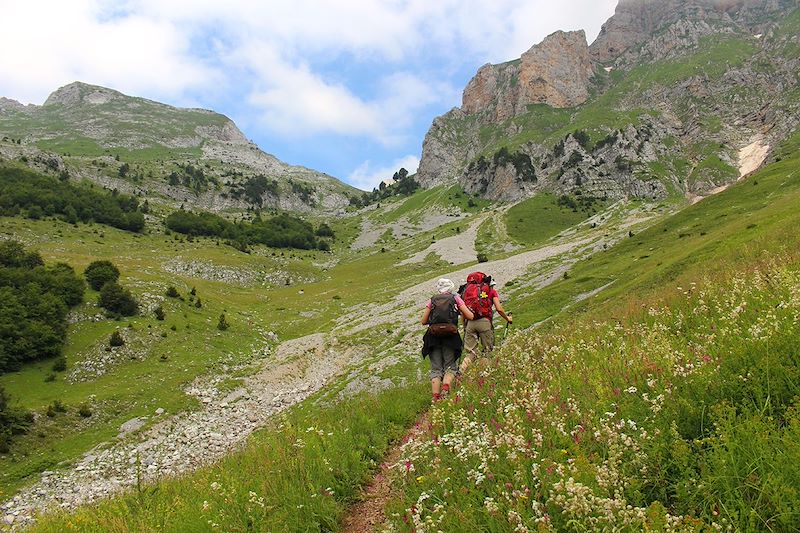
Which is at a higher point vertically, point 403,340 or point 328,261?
point 328,261

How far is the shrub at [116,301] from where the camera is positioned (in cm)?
4106

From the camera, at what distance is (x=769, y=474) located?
3.40 m

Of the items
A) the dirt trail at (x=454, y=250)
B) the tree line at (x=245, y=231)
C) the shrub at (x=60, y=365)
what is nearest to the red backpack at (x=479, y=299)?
the shrub at (x=60, y=365)

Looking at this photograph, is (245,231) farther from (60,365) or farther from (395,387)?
(395,387)

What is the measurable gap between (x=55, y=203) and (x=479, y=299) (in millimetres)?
114397

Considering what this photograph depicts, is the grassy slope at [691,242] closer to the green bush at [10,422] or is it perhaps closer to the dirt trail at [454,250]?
the green bush at [10,422]

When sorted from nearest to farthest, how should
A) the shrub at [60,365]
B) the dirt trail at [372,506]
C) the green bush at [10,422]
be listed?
the dirt trail at [372,506]
the green bush at [10,422]
the shrub at [60,365]

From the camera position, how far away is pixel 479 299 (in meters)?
14.5

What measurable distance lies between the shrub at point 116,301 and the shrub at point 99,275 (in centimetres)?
350

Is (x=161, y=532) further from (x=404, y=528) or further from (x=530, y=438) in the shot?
(x=530, y=438)

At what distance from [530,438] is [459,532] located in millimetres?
1766

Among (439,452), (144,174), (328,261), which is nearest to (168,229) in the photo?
(328,261)

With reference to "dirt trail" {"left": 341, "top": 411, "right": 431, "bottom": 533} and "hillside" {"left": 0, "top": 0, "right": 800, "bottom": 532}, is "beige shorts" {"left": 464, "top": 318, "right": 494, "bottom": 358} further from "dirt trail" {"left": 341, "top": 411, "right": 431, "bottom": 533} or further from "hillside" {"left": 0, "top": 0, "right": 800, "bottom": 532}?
"dirt trail" {"left": 341, "top": 411, "right": 431, "bottom": 533}

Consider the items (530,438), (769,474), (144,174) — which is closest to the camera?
(769,474)
